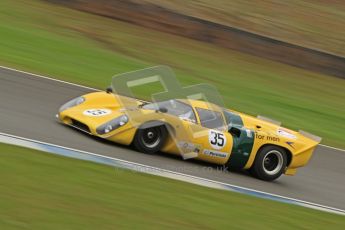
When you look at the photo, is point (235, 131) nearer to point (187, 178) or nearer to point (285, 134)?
point (285, 134)

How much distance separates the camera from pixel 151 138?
9727mm

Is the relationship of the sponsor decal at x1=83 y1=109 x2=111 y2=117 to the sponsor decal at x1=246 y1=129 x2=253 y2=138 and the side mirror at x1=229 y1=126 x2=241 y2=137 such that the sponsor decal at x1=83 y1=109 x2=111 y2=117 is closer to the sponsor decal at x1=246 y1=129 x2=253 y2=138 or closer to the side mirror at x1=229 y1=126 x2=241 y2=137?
the side mirror at x1=229 y1=126 x2=241 y2=137

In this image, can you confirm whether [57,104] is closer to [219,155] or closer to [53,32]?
[219,155]

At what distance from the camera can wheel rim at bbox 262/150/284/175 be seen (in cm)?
1057

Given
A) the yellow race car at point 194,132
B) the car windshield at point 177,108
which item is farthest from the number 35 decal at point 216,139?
the car windshield at point 177,108

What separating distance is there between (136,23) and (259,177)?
9.45m

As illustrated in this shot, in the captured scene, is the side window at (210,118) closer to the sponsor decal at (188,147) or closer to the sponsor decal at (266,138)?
the sponsor decal at (188,147)

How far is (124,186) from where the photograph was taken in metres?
7.97

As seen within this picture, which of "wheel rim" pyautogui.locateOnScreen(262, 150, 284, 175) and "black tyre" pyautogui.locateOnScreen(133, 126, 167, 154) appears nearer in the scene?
"black tyre" pyautogui.locateOnScreen(133, 126, 167, 154)

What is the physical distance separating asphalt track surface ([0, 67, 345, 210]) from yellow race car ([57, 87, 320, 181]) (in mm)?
170

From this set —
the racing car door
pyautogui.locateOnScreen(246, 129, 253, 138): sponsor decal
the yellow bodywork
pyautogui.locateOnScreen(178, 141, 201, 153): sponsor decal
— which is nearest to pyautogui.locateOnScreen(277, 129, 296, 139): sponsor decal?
the yellow bodywork

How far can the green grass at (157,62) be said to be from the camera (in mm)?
15078

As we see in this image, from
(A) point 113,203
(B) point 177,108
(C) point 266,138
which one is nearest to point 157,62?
(C) point 266,138

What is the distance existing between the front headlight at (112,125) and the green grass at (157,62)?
4.51m
